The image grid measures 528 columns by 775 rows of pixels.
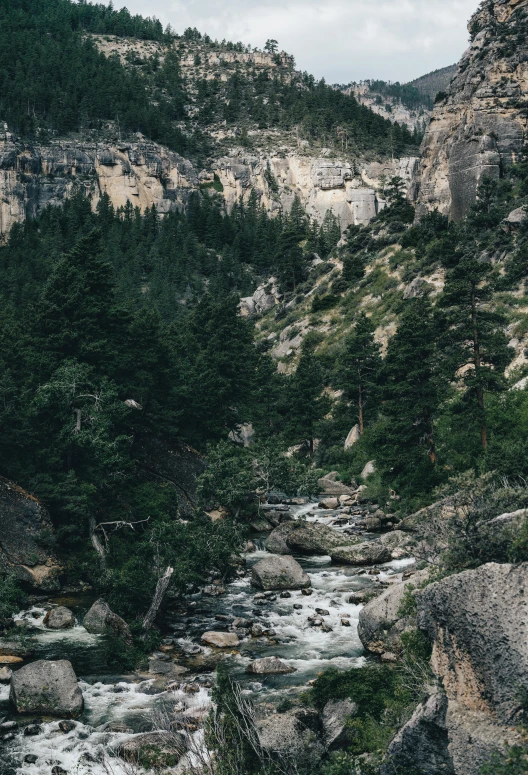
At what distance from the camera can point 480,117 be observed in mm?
77188

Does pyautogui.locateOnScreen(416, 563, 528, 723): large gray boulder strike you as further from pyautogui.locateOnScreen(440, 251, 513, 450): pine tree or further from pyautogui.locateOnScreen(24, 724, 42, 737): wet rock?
pyautogui.locateOnScreen(440, 251, 513, 450): pine tree

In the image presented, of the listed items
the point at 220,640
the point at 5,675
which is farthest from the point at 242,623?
the point at 5,675

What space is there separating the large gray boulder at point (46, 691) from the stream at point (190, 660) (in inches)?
13.8

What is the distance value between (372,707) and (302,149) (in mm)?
167937

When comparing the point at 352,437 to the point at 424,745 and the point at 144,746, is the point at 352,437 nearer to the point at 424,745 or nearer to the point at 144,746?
the point at 144,746

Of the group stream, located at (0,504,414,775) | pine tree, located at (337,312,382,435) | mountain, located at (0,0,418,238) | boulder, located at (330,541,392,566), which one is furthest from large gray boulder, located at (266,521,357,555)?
mountain, located at (0,0,418,238)

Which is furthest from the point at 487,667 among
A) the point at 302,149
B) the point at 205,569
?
the point at 302,149

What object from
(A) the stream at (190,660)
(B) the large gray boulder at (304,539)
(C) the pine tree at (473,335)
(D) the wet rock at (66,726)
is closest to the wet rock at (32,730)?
(A) the stream at (190,660)

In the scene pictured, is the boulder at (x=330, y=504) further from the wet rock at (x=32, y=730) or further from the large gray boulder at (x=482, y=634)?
the large gray boulder at (x=482, y=634)

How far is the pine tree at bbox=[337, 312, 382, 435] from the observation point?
57219mm

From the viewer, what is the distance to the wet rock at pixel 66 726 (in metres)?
17.4

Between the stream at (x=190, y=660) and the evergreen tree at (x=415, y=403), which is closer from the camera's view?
the stream at (x=190, y=660)

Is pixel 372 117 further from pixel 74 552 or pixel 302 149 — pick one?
pixel 74 552

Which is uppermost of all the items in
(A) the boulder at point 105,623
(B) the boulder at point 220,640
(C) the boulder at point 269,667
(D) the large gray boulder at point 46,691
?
(D) the large gray boulder at point 46,691
